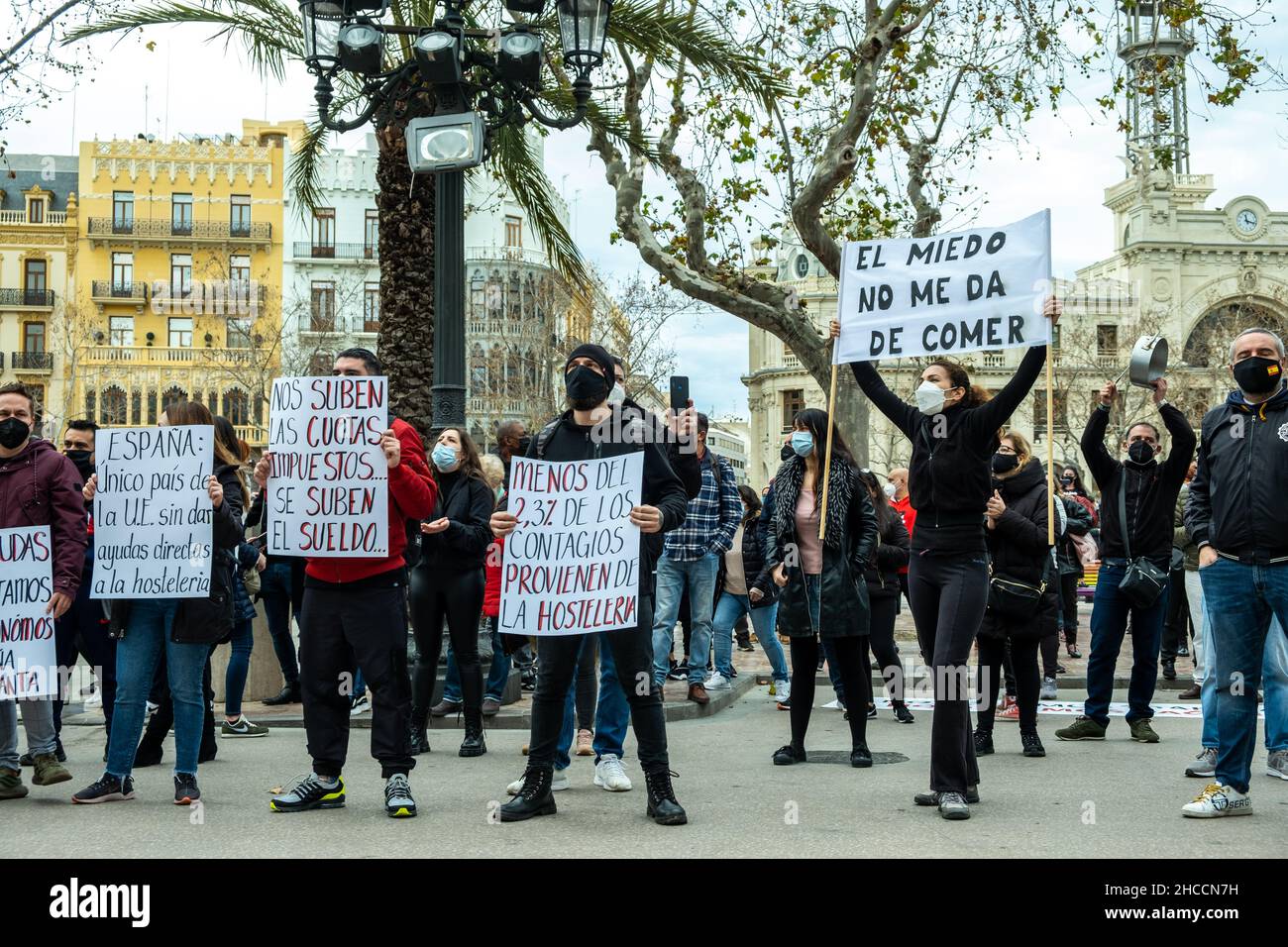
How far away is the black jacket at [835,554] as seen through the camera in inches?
319

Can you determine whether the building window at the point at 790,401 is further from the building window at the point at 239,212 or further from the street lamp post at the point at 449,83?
the street lamp post at the point at 449,83

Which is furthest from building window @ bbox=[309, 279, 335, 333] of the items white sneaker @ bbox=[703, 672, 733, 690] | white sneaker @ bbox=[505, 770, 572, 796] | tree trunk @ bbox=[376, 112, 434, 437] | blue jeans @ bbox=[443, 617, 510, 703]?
white sneaker @ bbox=[505, 770, 572, 796]

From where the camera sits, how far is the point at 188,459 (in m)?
6.98

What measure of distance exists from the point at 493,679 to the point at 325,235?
51205 mm

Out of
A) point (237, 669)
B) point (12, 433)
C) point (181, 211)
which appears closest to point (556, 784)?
point (237, 669)

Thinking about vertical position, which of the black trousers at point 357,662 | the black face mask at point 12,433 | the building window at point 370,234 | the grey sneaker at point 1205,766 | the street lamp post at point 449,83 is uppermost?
the building window at point 370,234

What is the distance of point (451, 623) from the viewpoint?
8328 millimetres

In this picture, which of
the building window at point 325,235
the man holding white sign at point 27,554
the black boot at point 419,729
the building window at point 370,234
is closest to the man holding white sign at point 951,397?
the black boot at point 419,729

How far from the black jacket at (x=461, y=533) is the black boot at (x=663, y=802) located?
7.79 feet

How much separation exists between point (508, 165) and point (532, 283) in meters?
28.6

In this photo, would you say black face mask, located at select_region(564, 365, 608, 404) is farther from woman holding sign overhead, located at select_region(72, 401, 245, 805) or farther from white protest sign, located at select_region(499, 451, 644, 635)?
woman holding sign overhead, located at select_region(72, 401, 245, 805)

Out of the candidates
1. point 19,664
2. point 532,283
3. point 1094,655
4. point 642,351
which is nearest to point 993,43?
point 1094,655

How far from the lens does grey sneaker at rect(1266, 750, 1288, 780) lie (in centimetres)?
726
